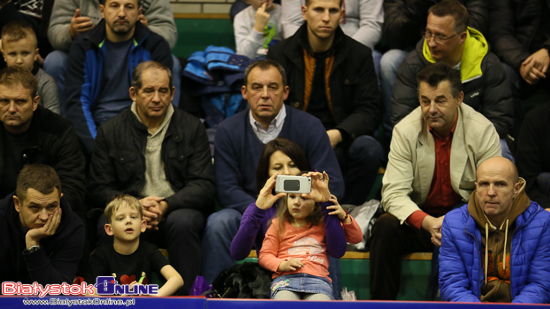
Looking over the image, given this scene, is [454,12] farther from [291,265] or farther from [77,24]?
[77,24]

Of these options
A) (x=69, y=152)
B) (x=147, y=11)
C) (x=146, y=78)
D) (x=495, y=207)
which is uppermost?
(x=147, y=11)

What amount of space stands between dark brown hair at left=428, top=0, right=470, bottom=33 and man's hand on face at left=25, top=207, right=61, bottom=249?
93.8 inches

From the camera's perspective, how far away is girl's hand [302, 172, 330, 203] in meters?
2.84

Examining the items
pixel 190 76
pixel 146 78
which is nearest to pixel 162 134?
pixel 146 78

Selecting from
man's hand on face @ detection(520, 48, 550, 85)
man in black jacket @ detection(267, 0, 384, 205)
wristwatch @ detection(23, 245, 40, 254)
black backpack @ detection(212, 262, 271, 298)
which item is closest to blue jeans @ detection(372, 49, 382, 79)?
man in black jacket @ detection(267, 0, 384, 205)

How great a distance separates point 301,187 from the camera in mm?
2738

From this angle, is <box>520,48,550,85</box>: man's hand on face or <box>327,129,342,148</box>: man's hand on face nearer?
<box>327,129,342,148</box>: man's hand on face

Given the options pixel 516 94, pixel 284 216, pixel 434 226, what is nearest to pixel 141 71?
pixel 284 216

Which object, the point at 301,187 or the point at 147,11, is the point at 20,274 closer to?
the point at 301,187

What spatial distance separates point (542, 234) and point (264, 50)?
247 cm

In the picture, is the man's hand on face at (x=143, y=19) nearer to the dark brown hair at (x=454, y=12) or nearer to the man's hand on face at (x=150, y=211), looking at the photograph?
the man's hand on face at (x=150, y=211)

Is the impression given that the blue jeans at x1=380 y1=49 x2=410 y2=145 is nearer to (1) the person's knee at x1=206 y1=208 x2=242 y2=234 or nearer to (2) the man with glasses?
(2) the man with glasses

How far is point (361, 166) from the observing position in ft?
13.4

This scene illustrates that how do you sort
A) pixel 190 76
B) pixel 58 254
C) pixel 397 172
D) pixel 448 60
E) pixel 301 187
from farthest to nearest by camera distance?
pixel 190 76, pixel 448 60, pixel 397 172, pixel 58 254, pixel 301 187
